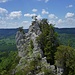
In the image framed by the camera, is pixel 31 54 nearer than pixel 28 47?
Yes

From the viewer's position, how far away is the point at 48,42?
91500mm

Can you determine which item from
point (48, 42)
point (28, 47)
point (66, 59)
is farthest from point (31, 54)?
point (66, 59)

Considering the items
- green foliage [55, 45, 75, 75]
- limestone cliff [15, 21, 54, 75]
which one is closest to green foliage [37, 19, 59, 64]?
limestone cliff [15, 21, 54, 75]

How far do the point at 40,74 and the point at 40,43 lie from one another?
796 inches

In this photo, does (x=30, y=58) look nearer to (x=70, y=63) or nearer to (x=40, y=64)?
(x=40, y=64)

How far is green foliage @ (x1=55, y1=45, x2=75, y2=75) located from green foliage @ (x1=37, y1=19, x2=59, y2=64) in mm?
9475

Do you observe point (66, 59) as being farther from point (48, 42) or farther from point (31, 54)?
point (31, 54)

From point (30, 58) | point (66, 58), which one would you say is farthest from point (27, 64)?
point (66, 58)

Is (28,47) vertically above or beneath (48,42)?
beneath

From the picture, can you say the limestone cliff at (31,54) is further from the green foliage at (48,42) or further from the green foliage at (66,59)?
the green foliage at (66,59)

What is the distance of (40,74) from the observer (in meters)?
76.9

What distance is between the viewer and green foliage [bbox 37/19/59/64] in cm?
8900

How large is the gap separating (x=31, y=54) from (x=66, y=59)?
17629 millimetres

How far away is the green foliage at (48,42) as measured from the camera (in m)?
89.0
